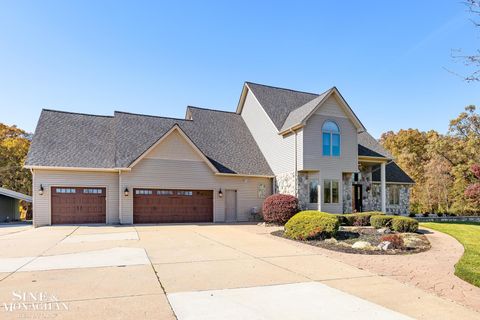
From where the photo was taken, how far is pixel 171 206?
19.9m

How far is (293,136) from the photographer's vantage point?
19.9m

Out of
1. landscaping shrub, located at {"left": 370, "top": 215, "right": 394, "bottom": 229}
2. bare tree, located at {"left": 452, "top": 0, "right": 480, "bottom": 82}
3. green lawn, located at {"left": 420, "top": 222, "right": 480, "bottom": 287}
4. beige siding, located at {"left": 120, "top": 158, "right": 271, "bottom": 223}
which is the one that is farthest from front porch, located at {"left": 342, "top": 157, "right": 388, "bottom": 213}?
bare tree, located at {"left": 452, "top": 0, "right": 480, "bottom": 82}

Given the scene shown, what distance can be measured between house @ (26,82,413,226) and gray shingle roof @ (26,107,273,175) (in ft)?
0.19

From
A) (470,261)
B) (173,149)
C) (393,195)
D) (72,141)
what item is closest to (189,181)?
(173,149)

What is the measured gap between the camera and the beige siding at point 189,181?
61.6 ft

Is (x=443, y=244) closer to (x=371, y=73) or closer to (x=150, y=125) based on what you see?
(x=371, y=73)

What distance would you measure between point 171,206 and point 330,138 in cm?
1030

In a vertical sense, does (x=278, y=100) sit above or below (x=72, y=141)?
above

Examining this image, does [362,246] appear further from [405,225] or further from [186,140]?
[186,140]

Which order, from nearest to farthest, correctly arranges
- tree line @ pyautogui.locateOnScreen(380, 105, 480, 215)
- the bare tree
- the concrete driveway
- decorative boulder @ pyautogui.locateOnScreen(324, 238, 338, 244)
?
the concrete driveway → the bare tree → decorative boulder @ pyautogui.locateOnScreen(324, 238, 338, 244) → tree line @ pyautogui.locateOnScreen(380, 105, 480, 215)

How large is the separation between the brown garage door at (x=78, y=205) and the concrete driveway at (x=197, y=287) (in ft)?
26.2

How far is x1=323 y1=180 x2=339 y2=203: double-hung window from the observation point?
64.3 ft

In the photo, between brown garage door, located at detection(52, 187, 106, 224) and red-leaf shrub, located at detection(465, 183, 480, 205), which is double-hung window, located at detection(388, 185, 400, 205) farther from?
brown garage door, located at detection(52, 187, 106, 224)

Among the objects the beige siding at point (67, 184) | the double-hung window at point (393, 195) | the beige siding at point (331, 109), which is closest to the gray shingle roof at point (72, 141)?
the beige siding at point (67, 184)
